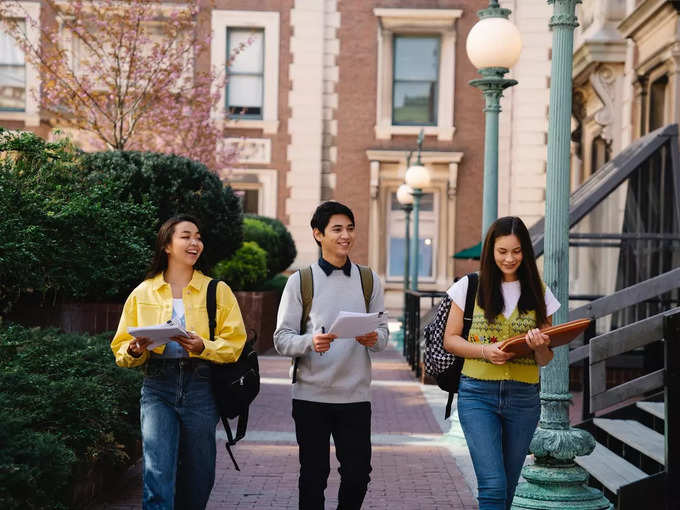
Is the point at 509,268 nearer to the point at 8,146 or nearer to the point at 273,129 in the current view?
the point at 8,146

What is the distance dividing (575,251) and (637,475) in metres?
13.1

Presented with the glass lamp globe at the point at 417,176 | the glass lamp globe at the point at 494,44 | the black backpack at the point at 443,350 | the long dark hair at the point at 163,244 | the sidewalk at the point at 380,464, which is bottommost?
the sidewalk at the point at 380,464

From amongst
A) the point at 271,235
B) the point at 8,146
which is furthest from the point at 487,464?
the point at 271,235

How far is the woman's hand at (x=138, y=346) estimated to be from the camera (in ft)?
18.0

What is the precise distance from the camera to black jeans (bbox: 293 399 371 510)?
5785mm

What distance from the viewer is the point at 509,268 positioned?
5734mm

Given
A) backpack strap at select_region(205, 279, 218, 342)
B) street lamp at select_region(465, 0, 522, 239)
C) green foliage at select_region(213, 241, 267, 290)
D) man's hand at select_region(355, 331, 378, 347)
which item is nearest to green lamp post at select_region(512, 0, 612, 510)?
man's hand at select_region(355, 331, 378, 347)

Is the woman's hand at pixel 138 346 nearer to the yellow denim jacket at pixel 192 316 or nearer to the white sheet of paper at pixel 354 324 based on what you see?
the yellow denim jacket at pixel 192 316

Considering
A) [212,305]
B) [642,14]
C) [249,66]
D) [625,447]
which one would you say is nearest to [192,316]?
[212,305]

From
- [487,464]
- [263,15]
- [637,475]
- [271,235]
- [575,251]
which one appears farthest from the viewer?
[263,15]

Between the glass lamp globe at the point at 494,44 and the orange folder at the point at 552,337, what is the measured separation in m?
5.27

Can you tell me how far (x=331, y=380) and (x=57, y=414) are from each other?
6.95 feet

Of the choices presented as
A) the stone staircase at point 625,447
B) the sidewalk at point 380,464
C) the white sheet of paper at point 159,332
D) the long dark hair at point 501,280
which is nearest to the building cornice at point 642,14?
the sidewalk at point 380,464

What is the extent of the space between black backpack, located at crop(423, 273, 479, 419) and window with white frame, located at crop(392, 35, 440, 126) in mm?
23464
